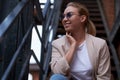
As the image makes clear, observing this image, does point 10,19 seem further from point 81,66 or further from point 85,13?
point 85,13

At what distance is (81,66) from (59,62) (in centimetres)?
15

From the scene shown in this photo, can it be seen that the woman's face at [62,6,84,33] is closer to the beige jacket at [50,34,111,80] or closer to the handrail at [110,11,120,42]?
the beige jacket at [50,34,111,80]

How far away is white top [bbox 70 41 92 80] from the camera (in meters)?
1.87

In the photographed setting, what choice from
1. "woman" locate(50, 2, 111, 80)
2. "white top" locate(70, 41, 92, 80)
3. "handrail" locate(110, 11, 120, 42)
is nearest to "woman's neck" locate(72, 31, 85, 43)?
"woman" locate(50, 2, 111, 80)

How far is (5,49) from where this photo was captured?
1896mm

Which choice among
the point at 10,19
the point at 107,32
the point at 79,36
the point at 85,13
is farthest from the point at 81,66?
the point at 107,32

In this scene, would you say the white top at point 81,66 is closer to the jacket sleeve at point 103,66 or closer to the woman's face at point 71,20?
the jacket sleeve at point 103,66

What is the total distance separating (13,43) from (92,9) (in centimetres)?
438

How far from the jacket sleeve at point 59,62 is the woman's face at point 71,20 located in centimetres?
16

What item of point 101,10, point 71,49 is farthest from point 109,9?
point 71,49

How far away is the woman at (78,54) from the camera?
185cm

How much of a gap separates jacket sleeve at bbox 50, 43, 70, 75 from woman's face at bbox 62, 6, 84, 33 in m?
0.16

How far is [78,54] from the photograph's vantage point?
1945 millimetres

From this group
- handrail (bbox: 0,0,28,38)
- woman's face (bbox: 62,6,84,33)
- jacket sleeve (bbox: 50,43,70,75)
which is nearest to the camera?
handrail (bbox: 0,0,28,38)
